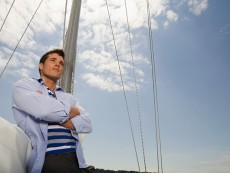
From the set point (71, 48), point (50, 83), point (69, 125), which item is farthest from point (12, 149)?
point (71, 48)

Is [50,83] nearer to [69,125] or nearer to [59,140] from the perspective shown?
[69,125]

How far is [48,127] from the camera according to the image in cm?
259

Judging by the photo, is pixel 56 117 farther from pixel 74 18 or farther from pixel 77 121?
pixel 74 18

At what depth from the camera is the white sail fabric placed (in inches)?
75.0

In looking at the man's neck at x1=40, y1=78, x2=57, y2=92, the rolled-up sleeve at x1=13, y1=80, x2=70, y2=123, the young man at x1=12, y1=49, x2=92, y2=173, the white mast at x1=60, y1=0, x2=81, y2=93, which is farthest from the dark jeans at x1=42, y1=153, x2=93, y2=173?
the white mast at x1=60, y1=0, x2=81, y2=93

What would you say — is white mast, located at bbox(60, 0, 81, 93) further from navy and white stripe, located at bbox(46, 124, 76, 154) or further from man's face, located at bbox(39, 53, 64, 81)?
navy and white stripe, located at bbox(46, 124, 76, 154)

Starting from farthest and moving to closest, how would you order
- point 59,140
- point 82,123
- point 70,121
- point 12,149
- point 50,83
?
point 50,83 → point 82,123 → point 70,121 → point 59,140 → point 12,149

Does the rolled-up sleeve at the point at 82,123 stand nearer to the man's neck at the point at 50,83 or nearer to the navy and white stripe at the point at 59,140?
the navy and white stripe at the point at 59,140

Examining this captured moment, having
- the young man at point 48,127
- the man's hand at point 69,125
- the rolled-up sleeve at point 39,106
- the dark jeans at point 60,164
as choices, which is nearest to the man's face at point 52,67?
the young man at point 48,127

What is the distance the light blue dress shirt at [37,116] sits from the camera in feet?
7.88

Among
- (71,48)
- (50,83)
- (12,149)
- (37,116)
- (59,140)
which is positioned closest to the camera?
(12,149)

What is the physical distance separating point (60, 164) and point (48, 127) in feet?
1.19

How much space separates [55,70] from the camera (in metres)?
3.10

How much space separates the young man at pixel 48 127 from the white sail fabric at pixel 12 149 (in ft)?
0.57
